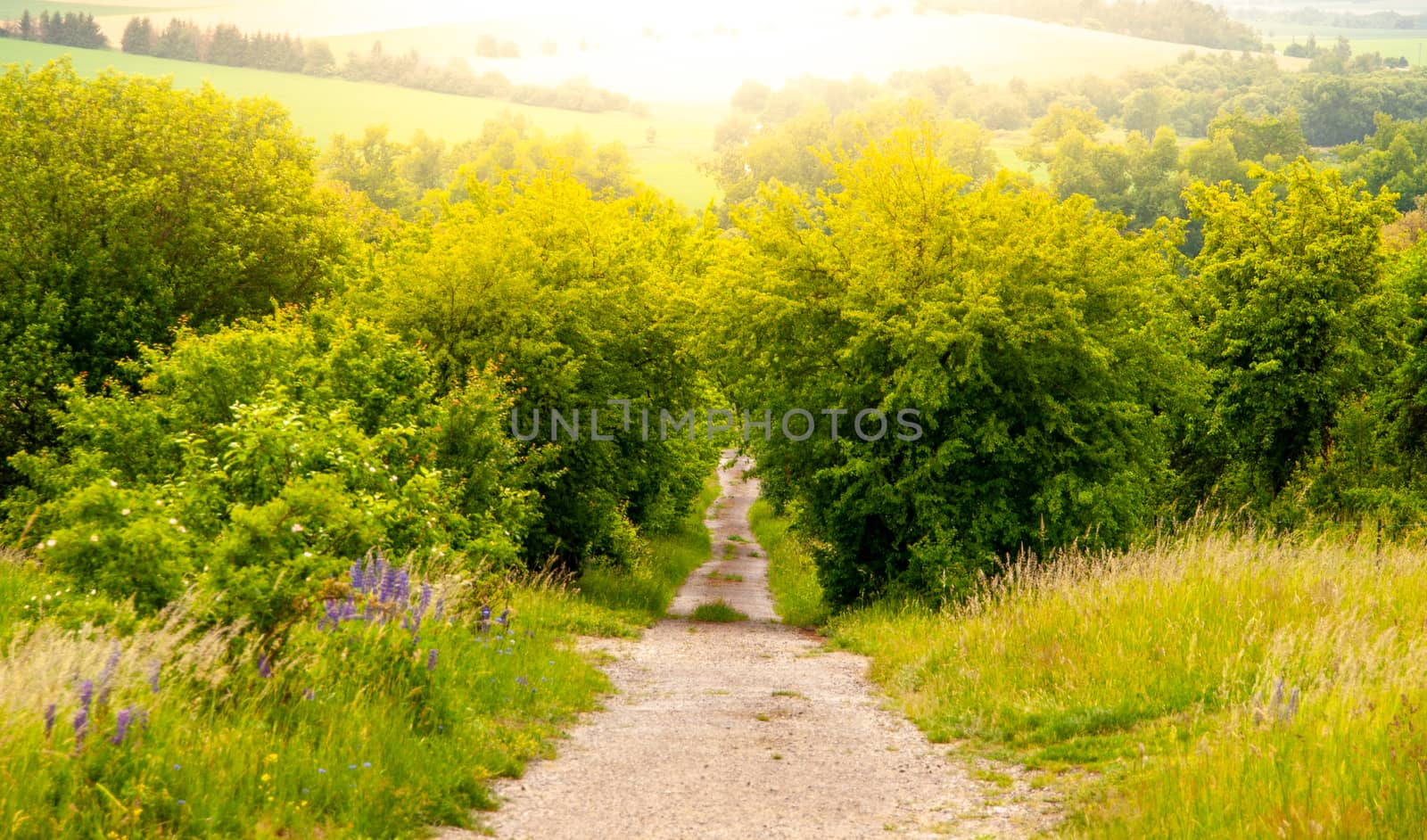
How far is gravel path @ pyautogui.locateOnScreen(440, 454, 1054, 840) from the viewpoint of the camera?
7.14 metres

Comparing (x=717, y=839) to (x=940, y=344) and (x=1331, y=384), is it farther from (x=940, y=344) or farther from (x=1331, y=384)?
(x=1331, y=384)

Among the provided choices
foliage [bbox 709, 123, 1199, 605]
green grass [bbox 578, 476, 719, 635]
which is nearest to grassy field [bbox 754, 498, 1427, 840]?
foliage [bbox 709, 123, 1199, 605]

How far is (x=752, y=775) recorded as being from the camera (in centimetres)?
843

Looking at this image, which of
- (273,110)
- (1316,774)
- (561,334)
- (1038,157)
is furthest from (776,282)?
(1038,157)

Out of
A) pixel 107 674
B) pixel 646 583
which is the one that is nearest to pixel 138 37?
pixel 646 583

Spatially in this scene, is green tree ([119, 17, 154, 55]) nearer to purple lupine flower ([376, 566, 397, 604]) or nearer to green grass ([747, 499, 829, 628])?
green grass ([747, 499, 829, 628])

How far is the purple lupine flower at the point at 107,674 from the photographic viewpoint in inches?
251

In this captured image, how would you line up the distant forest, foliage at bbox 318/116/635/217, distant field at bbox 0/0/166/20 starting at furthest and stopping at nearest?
distant field at bbox 0/0/166/20, the distant forest, foliage at bbox 318/116/635/217

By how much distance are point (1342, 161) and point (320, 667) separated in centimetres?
13170

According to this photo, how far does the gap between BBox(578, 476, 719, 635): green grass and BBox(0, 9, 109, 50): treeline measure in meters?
125

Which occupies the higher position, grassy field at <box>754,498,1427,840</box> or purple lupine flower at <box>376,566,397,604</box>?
purple lupine flower at <box>376,566,397,604</box>

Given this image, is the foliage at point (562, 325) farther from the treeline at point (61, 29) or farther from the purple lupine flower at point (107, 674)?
the treeline at point (61, 29)

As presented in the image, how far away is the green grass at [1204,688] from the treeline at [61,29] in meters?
147

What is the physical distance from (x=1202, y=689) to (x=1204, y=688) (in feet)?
0.09
